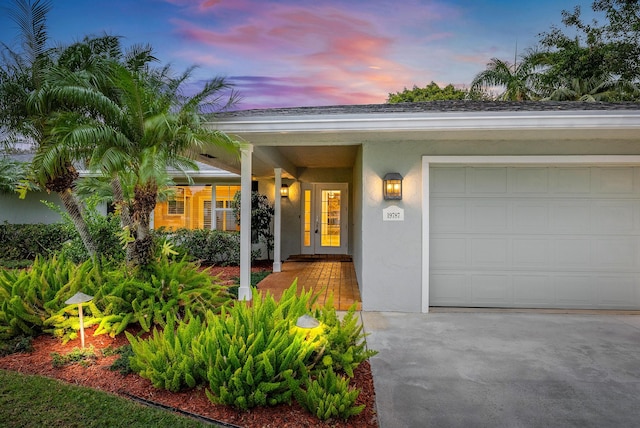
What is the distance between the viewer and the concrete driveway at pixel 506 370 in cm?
288

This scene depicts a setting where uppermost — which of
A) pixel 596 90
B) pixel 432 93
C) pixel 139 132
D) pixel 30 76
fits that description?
pixel 432 93

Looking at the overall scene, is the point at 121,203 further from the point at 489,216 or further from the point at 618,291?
the point at 618,291

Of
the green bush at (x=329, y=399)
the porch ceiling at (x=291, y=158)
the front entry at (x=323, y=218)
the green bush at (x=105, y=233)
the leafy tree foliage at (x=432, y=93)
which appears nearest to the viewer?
the green bush at (x=329, y=399)

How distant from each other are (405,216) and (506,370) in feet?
8.58

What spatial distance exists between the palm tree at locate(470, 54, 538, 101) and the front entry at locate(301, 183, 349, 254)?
36.5 feet

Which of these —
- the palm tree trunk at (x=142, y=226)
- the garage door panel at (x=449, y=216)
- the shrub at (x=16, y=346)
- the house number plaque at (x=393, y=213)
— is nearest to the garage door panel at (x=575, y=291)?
the garage door panel at (x=449, y=216)

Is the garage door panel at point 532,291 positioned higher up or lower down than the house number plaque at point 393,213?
lower down

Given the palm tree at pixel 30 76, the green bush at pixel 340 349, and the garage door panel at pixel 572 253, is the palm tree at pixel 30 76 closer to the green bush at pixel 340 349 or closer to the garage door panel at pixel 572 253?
the green bush at pixel 340 349

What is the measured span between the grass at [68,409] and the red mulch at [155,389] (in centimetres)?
13

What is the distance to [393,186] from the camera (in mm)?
5691

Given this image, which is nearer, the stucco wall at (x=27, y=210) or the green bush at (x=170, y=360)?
the green bush at (x=170, y=360)

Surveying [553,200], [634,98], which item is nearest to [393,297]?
[553,200]

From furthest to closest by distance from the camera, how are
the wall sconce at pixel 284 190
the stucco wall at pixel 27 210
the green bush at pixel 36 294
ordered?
the stucco wall at pixel 27 210
the wall sconce at pixel 284 190
the green bush at pixel 36 294

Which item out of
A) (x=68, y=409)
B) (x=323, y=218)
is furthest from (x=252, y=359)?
(x=323, y=218)
